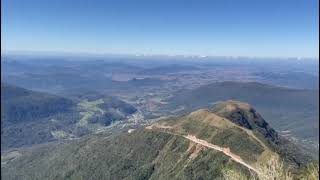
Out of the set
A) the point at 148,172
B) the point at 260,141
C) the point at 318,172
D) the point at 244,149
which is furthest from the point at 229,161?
the point at 318,172

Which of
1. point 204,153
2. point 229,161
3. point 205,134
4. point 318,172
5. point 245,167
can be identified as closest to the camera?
point 318,172

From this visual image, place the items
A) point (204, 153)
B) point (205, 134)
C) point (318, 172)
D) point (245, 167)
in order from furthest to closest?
1. point (205, 134)
2. point (204, 153)
3. point (245, 167)
4. point (318, 172)

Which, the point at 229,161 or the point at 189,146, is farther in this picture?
the point at 189,146

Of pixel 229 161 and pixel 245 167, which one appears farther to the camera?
pixel 229 161

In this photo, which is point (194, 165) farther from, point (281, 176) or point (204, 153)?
point (281, 176)

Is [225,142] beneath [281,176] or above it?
beneath

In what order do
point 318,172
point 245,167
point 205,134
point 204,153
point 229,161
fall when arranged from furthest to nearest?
point 205,134 < point 204,153 < point 229,161 < point 245,167 < point 318,172

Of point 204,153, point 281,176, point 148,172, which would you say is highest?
point 281,176

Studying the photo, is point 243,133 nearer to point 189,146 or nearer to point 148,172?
point 189,146

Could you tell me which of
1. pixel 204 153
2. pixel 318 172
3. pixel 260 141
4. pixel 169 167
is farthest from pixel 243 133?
pixel 318 172
